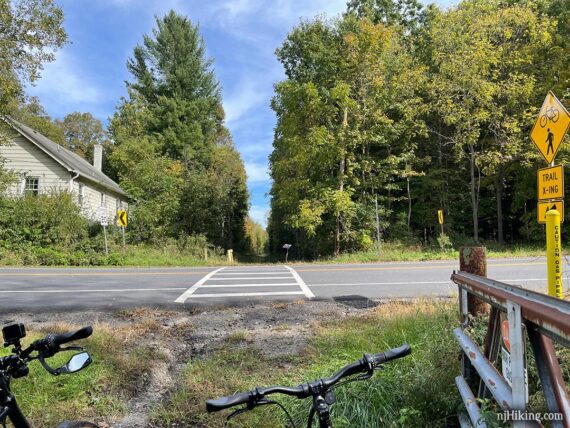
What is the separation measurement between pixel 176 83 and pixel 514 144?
3171 cm

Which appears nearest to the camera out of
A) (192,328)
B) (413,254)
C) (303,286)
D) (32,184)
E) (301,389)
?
(301,389)

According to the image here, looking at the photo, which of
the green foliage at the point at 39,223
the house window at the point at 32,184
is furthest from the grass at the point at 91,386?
the house window at the point at 32,184

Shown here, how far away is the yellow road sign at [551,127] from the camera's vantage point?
16.9 ft

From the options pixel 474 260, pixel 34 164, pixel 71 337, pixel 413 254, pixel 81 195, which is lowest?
pixel 413 254

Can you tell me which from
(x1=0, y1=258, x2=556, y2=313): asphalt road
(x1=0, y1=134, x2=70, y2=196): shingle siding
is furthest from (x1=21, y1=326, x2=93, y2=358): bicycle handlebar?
(x1=0, y1=134, x2=70, y2=196): shingle siding

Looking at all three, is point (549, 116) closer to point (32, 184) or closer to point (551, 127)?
point (551, 127)

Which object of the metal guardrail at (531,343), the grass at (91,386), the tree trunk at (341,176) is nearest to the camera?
the metal guardrail at (531,343)

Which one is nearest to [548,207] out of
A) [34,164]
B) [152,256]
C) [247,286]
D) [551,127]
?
[551,127]

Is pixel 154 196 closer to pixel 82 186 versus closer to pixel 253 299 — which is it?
pixel 82 186

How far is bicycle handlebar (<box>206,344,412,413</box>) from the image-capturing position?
5.35 ft

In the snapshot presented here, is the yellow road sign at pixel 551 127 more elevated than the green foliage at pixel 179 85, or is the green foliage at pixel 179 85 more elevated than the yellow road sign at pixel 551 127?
the green foliage at pixel 179 85

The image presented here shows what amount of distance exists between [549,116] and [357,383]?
411 centimetres

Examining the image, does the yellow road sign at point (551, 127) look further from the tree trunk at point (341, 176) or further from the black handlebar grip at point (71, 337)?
the tree trunk at point (341, 176)

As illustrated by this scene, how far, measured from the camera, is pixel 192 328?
267 inches
